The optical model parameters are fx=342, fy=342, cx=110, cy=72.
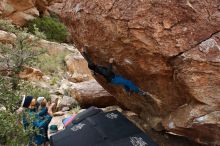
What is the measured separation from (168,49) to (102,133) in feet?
6.60

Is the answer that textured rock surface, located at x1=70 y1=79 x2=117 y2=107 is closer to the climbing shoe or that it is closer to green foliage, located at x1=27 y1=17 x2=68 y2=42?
the climbing shoe

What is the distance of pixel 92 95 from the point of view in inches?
376

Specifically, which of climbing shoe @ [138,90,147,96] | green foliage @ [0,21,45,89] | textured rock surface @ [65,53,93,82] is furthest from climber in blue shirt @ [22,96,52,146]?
textured rock surface @ [65,53,93,82]

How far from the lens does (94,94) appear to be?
948 cm

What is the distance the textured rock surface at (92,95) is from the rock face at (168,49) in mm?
3269

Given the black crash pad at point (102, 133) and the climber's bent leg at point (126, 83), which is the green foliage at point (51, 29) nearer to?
the black crash pad at point (102, 133)

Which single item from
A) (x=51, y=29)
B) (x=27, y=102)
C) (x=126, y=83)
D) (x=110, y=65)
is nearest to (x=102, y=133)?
(x=126, y=83)

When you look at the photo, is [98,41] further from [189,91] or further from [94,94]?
[94,94]

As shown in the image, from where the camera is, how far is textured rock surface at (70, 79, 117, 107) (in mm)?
9289

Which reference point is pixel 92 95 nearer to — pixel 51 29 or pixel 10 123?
pixel 10 123

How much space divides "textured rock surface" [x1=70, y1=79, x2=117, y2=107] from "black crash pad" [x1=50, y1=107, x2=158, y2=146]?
247 centimetres

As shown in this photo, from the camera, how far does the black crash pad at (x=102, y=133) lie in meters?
5.82

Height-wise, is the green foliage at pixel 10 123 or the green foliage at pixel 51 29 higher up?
the green foliage at pixel 10 123

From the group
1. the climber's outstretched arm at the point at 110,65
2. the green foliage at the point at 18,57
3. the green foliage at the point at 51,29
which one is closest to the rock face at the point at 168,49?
the climber's outstretched arm at the point at 110,65
